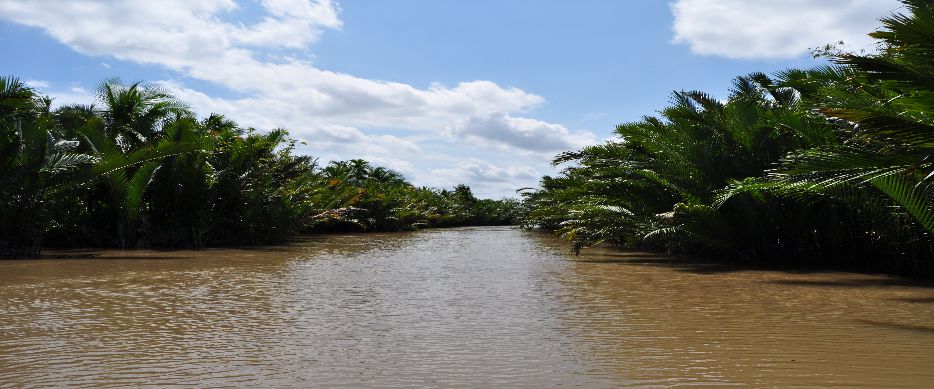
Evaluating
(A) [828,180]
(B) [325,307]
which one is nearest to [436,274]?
(B) [325,307]

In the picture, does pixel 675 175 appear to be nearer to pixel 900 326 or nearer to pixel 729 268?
pixel 729 268

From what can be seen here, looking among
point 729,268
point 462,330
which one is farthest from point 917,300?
point 462,330

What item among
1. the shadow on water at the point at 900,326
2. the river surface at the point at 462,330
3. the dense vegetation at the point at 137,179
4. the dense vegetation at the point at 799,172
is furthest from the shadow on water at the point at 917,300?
the dense vegetation at the point at 137,179

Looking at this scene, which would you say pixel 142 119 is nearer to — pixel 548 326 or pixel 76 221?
pixel 76 221

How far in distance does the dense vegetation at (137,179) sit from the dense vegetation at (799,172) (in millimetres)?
8174

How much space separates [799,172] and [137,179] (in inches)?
482

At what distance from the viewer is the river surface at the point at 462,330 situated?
13.1 ft

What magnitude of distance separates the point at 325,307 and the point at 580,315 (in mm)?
2244

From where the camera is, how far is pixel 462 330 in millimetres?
5453

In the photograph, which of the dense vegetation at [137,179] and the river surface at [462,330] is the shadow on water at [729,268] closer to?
the river surface at [462,330]

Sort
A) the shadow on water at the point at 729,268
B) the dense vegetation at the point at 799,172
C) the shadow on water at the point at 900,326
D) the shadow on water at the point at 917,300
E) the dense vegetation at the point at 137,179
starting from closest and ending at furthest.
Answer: the shadow on water at the point at 900,326, the dense vegetation at the point at 799,172, the shadow on water at the point at 917,300, the shadow on water at the point at 729,268, the dense vegetation at the point at 137,179

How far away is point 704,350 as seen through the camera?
4.66 metres

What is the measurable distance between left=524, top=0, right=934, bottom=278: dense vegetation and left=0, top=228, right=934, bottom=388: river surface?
0.98m

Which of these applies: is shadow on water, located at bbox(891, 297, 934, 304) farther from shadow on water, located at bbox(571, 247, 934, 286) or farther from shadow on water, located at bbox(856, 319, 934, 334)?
shadow on water, located at bbox(856, 319, 934, 334)
